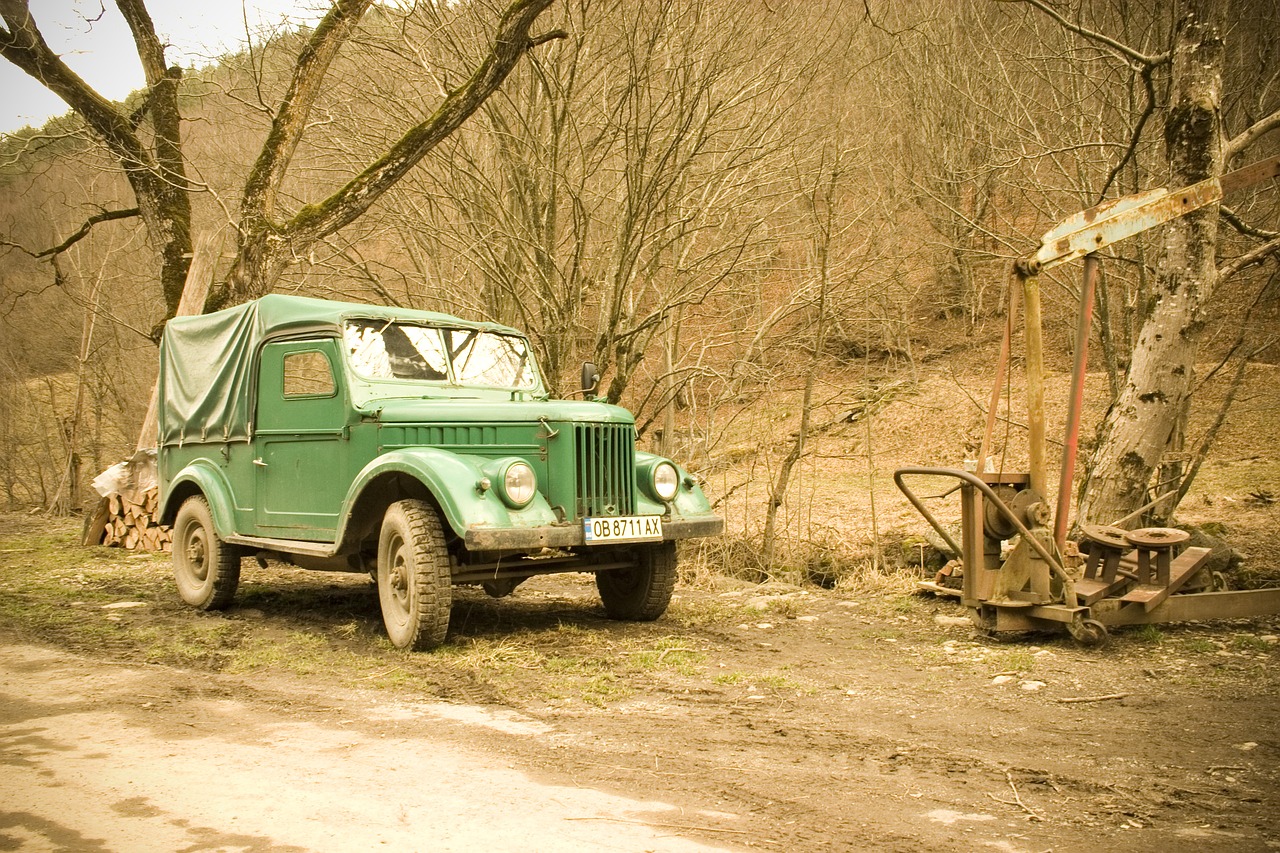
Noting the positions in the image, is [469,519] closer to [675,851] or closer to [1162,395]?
[675,851]

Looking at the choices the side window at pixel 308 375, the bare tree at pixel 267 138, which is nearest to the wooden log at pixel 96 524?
the bare tree at pixel 267 138

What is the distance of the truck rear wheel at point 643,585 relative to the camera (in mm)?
6867

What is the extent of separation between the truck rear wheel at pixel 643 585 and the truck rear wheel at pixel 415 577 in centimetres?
147

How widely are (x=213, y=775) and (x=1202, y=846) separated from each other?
3307 mm

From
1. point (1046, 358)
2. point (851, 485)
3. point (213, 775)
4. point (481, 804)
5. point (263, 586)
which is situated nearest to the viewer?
point (481, 804)

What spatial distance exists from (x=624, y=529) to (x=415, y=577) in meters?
1.26

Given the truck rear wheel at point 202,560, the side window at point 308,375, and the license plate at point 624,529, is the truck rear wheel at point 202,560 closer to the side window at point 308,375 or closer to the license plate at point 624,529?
the side window at point 308,375

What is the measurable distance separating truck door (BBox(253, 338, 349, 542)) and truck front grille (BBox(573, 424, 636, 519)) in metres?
1.65

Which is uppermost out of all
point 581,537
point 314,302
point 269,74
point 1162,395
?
point 269,74

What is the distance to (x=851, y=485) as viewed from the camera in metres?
14.5

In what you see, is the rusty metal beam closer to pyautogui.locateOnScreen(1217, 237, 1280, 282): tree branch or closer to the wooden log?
pyautogui.locateOnScreen(1217, 237, 1280, 282): tree branch

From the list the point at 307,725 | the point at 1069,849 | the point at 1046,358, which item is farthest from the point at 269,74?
the point at 1046,358

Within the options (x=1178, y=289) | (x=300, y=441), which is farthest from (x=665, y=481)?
(x=1178, y=289)

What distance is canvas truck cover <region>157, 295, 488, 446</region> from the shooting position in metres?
7.27
